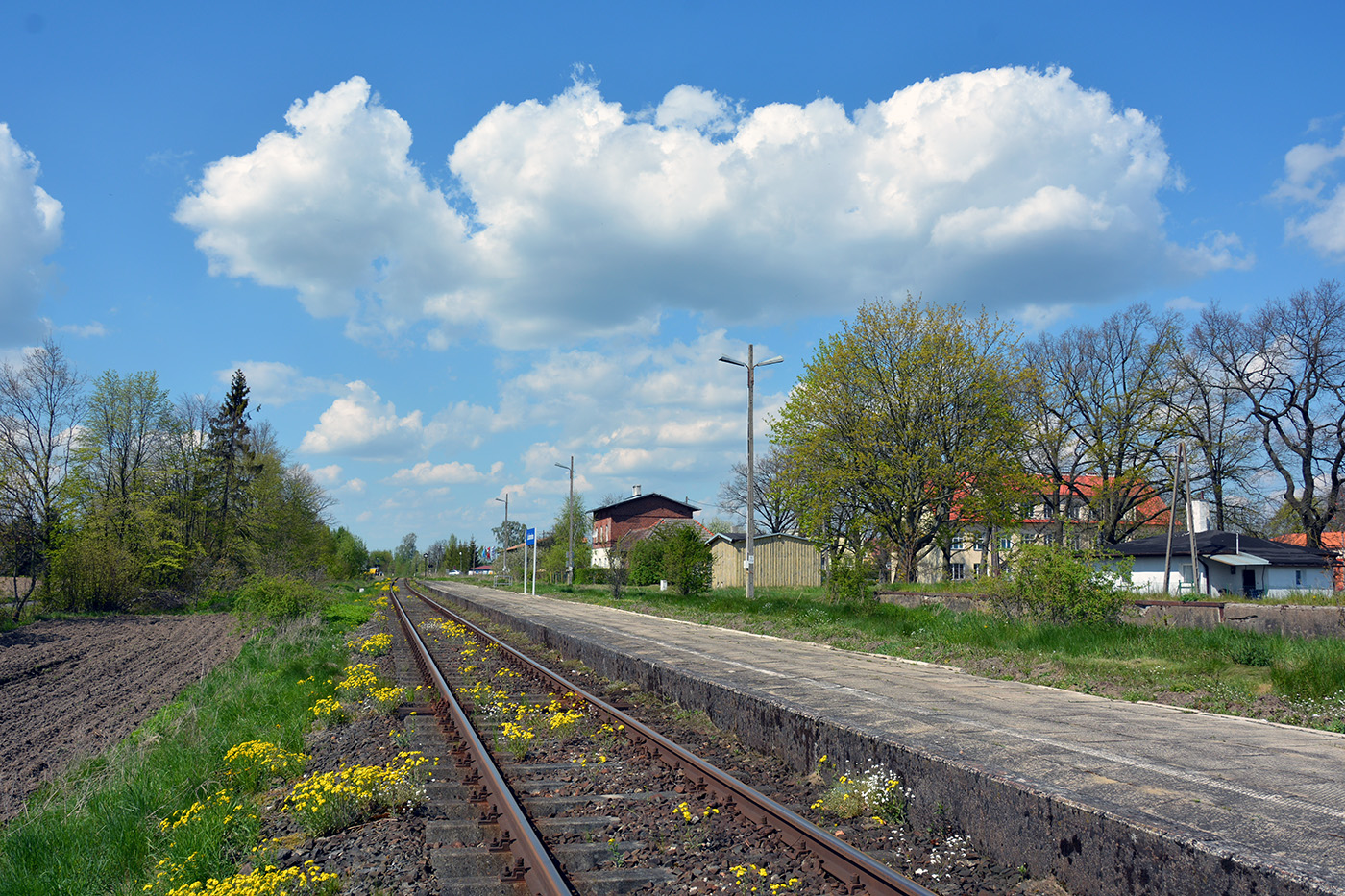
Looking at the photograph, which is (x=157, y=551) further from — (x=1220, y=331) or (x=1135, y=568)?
(x=1220, y=331)

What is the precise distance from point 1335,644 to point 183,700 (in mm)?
19108

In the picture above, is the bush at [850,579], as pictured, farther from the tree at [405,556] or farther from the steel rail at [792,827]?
the tree at [405,556]

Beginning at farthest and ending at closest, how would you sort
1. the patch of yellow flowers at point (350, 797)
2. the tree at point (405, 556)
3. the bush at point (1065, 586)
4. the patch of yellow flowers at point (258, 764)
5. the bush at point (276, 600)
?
the tree at point (405, 556) → the bush at point (276, 600) → the bush at point (1065, 586) → the patch of yellow flowers at point (258, 764) → the patch of yellow flowers at point (350, 797)

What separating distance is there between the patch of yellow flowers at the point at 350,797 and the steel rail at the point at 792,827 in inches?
88.8

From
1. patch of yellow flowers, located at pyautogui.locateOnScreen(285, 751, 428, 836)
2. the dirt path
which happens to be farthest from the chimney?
patch of yellow flowers, located at pyautogui.locateOnScreen(285, 751, 428, 836)

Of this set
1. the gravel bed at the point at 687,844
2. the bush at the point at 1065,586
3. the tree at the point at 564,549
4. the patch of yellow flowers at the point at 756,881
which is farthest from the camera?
the tree at the point at 564,549

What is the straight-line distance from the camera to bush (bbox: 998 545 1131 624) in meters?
15.1

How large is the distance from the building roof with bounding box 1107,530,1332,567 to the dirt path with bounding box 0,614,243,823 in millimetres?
35013

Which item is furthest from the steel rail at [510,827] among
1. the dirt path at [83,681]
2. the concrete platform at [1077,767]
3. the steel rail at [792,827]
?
the dirt path at [83,681]

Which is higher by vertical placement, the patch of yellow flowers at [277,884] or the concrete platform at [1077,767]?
the concrete platform at [1077,767]

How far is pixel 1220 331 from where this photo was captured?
42438mm

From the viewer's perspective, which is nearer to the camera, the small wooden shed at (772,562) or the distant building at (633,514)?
the small wooden shed at (772,562)

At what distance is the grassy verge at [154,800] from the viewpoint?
20.2 ft

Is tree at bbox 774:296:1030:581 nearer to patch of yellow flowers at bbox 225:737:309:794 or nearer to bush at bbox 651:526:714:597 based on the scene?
bush at bbox 651:526:714:597
